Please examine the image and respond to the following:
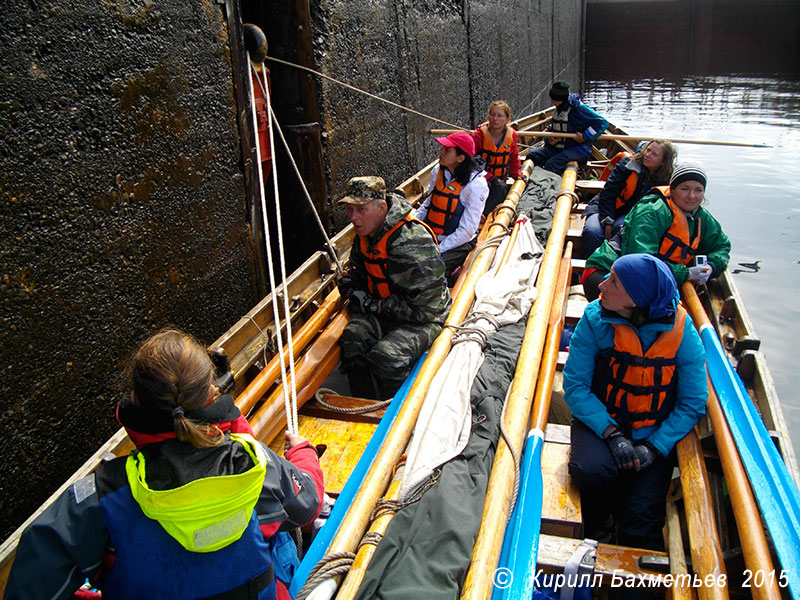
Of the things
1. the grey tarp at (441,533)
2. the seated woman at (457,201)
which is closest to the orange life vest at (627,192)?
the seated woman at (457,201)

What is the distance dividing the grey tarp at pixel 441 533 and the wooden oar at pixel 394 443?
0.13 metres

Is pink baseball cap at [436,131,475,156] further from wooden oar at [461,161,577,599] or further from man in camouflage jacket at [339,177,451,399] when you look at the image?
man in camouflage jacket at [339,177,451,399]

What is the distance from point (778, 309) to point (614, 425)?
6834 millimetres

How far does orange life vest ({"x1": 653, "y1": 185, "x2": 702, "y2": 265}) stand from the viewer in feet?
14.2

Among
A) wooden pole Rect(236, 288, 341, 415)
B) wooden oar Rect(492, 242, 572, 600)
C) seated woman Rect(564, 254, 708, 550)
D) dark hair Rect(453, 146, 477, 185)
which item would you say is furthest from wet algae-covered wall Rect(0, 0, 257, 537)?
seated woman Rect(564, 254, 708, 550)

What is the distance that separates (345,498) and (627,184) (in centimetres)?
414

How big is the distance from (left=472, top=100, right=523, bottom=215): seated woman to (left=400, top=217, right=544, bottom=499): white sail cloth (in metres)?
1.42

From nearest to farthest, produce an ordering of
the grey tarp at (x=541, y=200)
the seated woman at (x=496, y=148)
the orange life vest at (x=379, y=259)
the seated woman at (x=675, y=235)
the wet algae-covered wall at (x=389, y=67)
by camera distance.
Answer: the orange life vest at (x=379, y=259)
the seated woman at (x=675, y=235)
the wet algae-covered wall at (x=389, y=67)
the grey tarp at (x=541, y=200)
the seated woman at (x=496, y=148)

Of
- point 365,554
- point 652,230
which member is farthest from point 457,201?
point 365,554

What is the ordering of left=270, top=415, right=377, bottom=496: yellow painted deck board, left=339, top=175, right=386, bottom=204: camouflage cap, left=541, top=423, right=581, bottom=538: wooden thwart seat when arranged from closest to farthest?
left=541, top=423, right=581, bottom=538: wooden thwart seat → left=270, top=415, right=377, bottom=496: yellow painted deck board → left=339, top=175, right=386, bottom=204: camouflage cap

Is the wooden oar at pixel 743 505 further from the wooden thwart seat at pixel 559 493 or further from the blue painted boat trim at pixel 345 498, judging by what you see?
the blue painted boat trim at pixel 345 498

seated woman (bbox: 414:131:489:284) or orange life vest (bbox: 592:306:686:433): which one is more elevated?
seated woman (bbox: 414:131:489:284)

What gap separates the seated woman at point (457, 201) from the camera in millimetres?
5062

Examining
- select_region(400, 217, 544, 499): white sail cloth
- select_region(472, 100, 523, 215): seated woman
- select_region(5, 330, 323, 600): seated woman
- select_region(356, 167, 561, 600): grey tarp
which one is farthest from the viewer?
select_region(472, 100, 523, 215): seated woman
